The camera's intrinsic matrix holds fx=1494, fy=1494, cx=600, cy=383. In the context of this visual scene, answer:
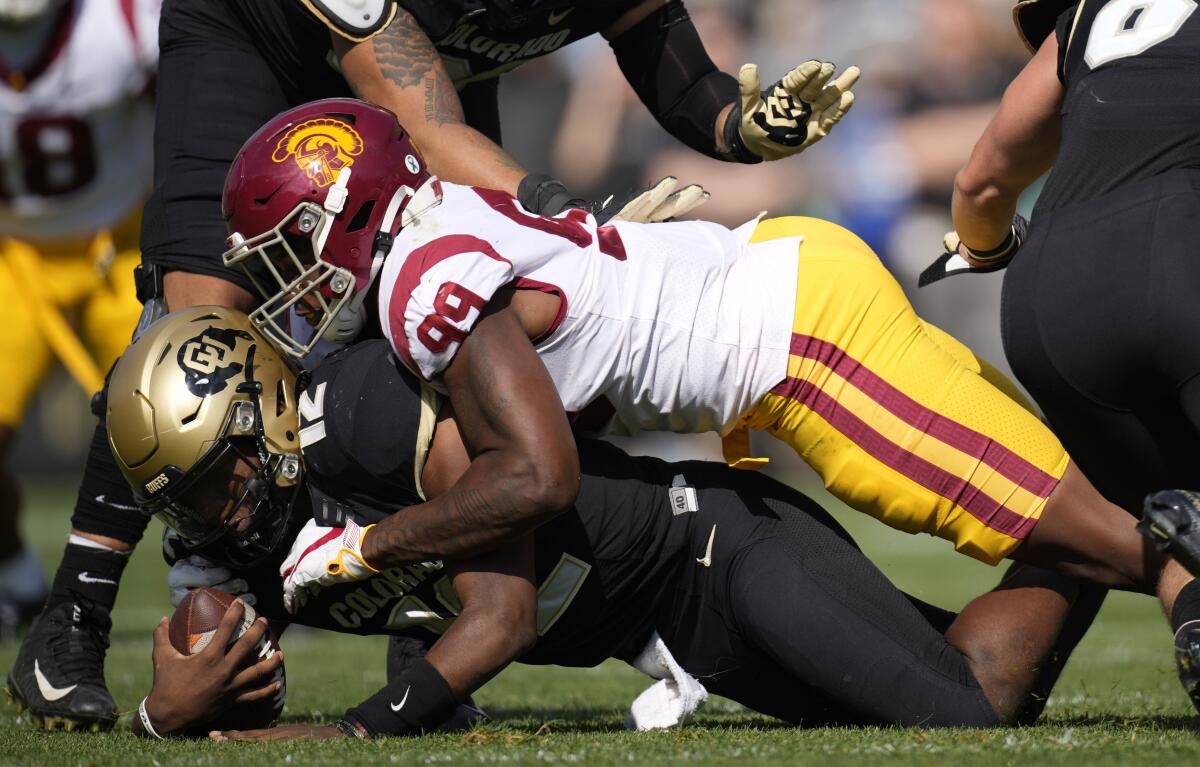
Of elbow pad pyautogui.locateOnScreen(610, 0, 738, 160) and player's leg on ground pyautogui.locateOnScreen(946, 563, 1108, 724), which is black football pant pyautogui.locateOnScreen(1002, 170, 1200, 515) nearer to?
player's leg on ground pyautogui.locateOnScreen(946, 563, 1108, 724)

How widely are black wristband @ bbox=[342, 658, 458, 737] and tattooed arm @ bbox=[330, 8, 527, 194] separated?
1.21 meters

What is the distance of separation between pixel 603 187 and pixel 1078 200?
29.5 feet

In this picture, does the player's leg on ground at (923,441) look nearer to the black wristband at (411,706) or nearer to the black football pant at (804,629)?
the black football pant at (804,629)

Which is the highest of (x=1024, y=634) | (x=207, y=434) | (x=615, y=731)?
(x=207, y=434)

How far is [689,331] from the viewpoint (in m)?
3.15

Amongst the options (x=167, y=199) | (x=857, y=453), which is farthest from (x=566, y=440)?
(x=167, y=199)

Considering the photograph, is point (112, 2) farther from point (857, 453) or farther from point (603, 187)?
point (603, 187)

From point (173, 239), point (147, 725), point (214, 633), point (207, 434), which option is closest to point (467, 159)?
point (173, 239)

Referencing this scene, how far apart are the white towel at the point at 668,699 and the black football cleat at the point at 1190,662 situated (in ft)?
3.29

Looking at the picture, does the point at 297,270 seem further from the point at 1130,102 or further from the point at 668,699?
the point at 1130,102

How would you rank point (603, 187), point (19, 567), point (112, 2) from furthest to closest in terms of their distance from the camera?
point (603, 187), point (19, 567), point (112, 2)

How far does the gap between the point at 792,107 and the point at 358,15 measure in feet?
3.62

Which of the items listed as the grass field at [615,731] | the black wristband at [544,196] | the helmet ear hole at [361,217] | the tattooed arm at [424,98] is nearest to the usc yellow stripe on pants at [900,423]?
the grass field at [615,731]

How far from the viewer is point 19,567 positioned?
6062 mm
